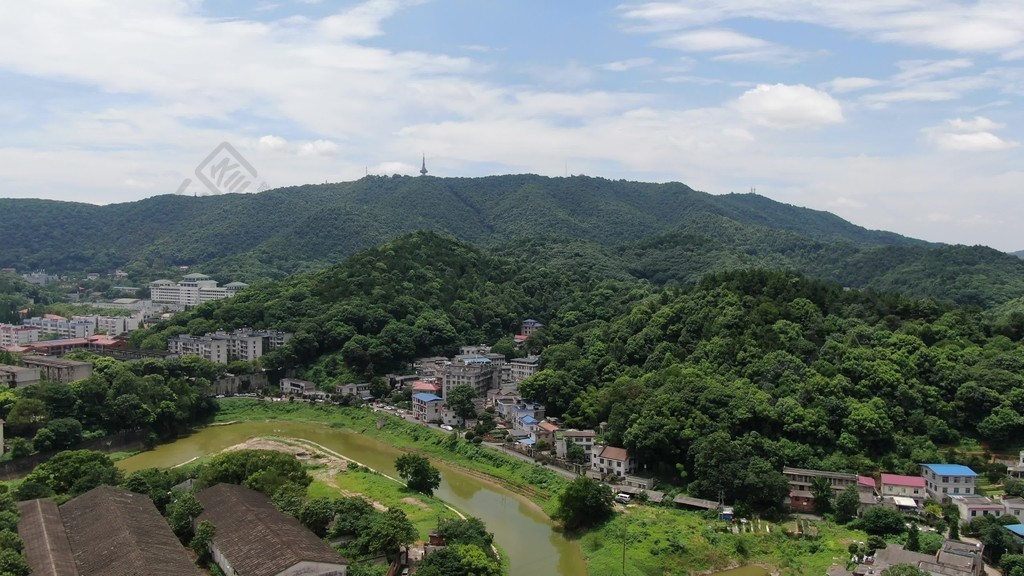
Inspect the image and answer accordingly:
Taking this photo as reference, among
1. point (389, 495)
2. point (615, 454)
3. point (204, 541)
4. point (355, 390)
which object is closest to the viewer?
point (204, 541)

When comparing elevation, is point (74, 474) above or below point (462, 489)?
above

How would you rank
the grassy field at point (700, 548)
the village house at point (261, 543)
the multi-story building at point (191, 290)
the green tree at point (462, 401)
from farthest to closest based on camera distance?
the multi-story building at point (191, 290) < the green tree at point (462, 401) < the grassy field at point (700, 548) < the village house at point (261, 543)

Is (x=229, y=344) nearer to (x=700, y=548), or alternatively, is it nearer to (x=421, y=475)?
(x=421, y=475)

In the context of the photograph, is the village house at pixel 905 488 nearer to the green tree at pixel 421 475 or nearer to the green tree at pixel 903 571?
the green tree at pixel 903 571

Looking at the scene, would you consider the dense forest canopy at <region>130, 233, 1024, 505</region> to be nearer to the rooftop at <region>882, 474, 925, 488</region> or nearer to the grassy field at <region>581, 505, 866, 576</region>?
the rooftop at <region>882, 474, 925, 488</region>

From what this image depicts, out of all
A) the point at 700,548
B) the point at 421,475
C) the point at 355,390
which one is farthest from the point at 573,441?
the point at 355,390

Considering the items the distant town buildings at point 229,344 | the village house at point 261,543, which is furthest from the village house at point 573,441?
the distant town buildings at point 229,344

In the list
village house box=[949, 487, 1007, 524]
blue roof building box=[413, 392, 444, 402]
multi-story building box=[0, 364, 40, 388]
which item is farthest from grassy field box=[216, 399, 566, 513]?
village house box=[949, 487, 1007, 524]
